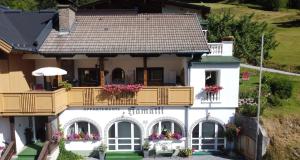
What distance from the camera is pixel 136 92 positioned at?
72.7 feet

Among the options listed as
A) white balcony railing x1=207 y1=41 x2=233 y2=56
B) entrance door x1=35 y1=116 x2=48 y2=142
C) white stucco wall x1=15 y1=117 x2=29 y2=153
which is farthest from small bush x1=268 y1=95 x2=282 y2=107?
white stucco wall x1=15 y1=117 x2=29 y2=153

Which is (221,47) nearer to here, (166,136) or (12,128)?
(166,136)

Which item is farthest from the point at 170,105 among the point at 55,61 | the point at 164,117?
the point at 55,61

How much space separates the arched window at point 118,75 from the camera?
25281 millimetres

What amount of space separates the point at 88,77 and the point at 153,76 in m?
4.61

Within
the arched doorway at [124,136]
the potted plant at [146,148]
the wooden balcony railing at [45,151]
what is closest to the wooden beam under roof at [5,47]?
Answer: the wooden balcony railing at [45,151]

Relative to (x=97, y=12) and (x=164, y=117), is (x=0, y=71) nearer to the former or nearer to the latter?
(x=164, y=117)

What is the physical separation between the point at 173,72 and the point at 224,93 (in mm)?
4187

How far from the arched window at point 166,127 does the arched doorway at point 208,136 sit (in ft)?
3.69

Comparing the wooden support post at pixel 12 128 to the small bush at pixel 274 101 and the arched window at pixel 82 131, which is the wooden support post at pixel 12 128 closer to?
the arched window at pixel 82 131

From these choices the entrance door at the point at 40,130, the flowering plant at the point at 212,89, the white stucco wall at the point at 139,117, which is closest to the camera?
the flowering plant at the point at 212,89

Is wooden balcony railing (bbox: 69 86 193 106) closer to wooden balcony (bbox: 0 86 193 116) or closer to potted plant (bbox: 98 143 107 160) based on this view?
wooden balcony (bbox: 0 86 193 116)

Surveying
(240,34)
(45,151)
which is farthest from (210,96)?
(240,34)

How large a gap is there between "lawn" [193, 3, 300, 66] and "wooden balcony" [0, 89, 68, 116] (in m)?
29.8
